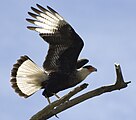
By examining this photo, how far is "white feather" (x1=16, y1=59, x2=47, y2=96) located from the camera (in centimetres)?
998

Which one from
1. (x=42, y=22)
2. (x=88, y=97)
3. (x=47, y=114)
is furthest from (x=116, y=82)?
(x=42, y=22)

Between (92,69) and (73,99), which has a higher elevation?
(92,69)

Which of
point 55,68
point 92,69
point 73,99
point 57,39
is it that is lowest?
point 73,99

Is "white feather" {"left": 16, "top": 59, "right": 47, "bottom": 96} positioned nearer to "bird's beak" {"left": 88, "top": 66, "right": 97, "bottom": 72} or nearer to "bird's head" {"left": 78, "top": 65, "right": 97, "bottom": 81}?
"bird's head" {"left": 78, "top": 65, "right": 97, "bottom": 81}

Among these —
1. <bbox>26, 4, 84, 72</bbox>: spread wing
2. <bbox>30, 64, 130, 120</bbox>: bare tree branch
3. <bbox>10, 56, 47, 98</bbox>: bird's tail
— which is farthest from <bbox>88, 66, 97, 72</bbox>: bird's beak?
<bbox>30, 64, 130, 120</bbox>: bare tree branch

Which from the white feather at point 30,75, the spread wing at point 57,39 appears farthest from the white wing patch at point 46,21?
the white feather at point 30,75

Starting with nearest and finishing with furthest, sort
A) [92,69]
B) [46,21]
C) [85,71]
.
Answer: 1. [46,21]
2. [85,71]
3. [92,69]

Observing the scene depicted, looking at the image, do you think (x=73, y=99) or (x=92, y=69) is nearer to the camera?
(x=73, y=99)

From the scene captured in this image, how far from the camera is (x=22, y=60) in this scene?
33.3ft

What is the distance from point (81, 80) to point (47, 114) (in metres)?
2.73

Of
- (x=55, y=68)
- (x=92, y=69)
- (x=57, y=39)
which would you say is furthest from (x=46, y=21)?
(x=92, y=69)

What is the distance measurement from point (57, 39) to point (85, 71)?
88 cm

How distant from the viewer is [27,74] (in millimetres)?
10172

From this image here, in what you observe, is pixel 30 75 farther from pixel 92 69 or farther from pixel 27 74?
pixel 92 69
